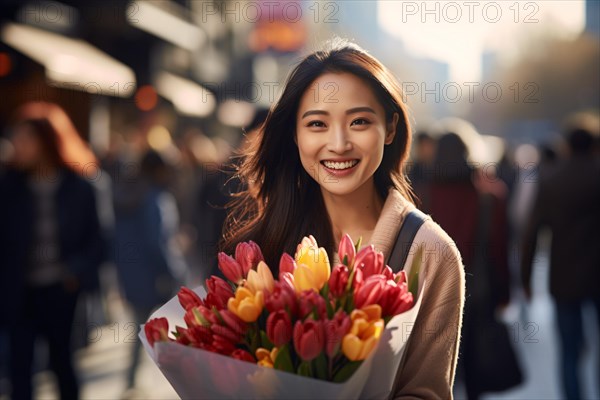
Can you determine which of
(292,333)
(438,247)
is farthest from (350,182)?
(292,333)

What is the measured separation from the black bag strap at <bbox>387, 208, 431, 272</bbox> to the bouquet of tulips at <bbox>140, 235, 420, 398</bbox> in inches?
15.0

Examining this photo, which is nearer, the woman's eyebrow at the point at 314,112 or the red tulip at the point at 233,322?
the red tulip at the point at 233,322

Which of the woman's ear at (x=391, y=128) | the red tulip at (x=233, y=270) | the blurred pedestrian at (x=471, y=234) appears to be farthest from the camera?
the blurred pedestrian at (x=471, y=234)

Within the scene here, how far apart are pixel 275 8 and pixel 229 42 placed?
14.4ft

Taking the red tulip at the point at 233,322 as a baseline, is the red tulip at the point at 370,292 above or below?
above

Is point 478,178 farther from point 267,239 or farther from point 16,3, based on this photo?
point 16,3

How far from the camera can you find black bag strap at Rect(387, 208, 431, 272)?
2.60 metres

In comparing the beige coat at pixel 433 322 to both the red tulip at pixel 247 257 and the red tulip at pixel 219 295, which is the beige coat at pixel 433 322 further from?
the red tulip at pixel 219 295

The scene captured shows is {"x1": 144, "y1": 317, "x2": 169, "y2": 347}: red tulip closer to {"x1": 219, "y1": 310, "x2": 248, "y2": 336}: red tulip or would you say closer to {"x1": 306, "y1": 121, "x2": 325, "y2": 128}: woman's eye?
{"x1": 219, "y1": 310, "x2": 248, "y2": 336}: red tulip

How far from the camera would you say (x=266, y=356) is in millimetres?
2033

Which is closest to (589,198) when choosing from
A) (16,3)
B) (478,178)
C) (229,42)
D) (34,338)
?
(478,178)

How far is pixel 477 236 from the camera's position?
269 inches

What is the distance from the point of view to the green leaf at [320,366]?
2020mm

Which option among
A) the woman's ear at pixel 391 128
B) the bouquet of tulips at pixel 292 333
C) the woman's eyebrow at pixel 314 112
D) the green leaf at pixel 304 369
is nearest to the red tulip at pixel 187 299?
the bouquet of tulips at pixel 292 333
